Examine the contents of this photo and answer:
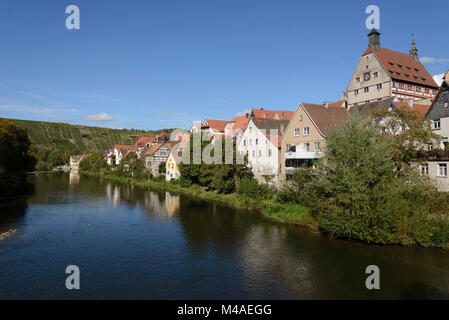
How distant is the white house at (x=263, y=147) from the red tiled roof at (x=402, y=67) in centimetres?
1716

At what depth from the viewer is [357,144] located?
68.0 ft

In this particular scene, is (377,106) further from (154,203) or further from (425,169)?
(154,203)

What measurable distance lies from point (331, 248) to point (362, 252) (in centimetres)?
187

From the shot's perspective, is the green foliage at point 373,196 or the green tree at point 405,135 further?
the green tree at point 405,135

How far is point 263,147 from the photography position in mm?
39531

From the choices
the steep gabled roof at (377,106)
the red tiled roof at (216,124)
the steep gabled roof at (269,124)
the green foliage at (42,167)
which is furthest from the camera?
the green foliage at (42,167)

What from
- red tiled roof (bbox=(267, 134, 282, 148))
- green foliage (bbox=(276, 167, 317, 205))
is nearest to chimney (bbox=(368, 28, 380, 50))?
red tiled roof (bbox=(267, 134, 282, 148))

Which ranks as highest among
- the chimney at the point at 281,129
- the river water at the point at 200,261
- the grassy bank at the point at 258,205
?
the chimney at the point at 281,129

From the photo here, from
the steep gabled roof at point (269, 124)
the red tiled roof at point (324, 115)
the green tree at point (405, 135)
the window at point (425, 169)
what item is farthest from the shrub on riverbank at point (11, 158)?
the window at point (425, 169)

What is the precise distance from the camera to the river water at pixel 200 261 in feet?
47.1

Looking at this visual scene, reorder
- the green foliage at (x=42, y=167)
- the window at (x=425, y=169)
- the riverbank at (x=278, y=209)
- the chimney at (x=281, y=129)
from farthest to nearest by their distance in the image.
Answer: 1. the green foliage at (x=42, y=167)
2. the chimney at (x=281, y=129)
3. the window at (x=425, y=169)
4. the riverbank at (x=278, y=209)

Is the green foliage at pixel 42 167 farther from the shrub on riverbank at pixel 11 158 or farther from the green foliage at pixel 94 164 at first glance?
the shrub on riverbank at pixel 11 158
